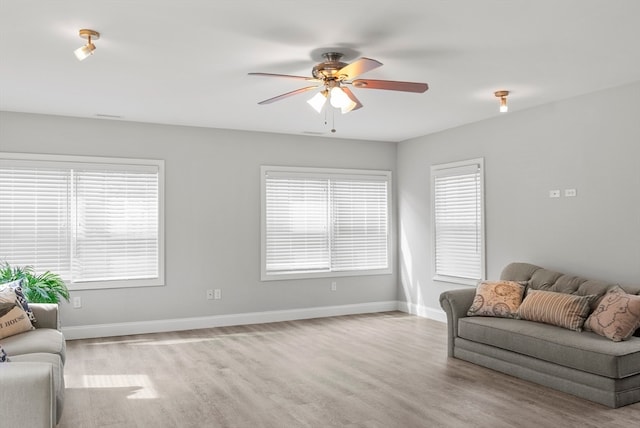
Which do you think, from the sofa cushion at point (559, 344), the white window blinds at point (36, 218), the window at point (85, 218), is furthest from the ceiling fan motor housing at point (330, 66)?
the white window blinds at point (36, 218)

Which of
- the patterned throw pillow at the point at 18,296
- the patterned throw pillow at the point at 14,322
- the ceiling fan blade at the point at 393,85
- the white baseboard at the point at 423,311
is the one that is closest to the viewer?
the ceiling fan blade at the point at 393,85

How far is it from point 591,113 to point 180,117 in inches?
175

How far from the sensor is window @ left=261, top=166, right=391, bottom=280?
7.41m

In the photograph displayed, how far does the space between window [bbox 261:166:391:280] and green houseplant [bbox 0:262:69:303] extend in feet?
8.31

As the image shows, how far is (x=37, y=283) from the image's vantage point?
18.2ft

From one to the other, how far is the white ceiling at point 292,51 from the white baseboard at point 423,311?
2.80 metres

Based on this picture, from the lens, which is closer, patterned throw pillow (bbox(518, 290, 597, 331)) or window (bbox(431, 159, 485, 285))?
patterned throw pillow (bbox(518, 290, 597, 331))

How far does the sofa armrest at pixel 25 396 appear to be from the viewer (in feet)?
8.00

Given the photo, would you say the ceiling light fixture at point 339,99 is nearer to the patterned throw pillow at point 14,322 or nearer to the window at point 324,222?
the patterned throw pillow at point 14,322

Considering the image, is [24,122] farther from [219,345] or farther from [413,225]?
[413,225]

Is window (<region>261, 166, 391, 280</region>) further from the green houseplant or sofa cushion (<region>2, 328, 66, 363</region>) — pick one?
sofa cushion (<region>2, 328, 66, 363</region>)

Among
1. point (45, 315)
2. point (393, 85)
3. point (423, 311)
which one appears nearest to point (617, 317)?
point (393, 85)

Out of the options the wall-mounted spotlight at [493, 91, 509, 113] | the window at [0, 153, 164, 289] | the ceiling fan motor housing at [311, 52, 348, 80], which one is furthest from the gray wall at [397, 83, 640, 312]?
the window at [0, 153, 164, 289]

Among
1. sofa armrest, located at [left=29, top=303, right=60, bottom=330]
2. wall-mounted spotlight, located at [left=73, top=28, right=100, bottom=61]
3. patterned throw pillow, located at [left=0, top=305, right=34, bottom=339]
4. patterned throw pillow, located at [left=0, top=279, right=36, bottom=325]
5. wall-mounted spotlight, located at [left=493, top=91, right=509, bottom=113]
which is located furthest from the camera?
wall-mounted spotlight, located at [left=493, top=91, right=509, bottom=113]
